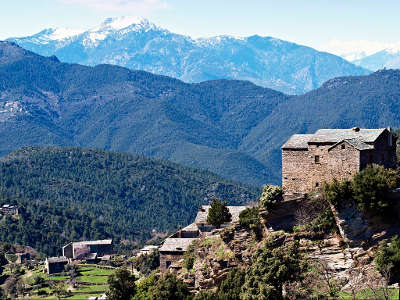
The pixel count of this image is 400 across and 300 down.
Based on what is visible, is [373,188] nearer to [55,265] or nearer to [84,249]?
[55,265]

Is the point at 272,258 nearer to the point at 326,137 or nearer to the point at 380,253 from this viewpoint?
the point at 380,253

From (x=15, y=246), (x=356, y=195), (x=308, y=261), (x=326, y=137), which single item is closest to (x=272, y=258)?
(x=308, y=261)

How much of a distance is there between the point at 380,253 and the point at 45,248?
142105 mm

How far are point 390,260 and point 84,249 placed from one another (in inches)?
4123

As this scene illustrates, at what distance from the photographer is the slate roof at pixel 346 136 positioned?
212 feet

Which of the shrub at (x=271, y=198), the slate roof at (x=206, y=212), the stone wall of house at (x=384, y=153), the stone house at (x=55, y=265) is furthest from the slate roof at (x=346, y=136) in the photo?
the stone house at (x=55, y=265)

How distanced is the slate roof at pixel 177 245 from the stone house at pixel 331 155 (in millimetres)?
18437

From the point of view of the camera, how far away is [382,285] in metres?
56.6

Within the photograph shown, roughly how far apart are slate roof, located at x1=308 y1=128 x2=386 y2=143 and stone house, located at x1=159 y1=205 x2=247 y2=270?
16.4 meters

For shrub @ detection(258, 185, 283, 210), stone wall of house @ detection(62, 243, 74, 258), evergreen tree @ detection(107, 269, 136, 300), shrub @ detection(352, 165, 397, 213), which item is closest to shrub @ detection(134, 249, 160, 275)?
evergreen tree @ detection(107, 269, 136, 300)

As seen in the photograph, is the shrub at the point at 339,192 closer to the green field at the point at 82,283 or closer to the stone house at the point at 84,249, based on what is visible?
the green field at the point at 82,283

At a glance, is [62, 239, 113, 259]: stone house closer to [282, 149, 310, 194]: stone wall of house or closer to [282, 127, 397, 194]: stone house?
[282, 149, 310, 194]: stone wall of house

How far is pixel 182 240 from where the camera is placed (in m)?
83.8

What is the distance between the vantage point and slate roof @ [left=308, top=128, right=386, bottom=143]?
212ft
